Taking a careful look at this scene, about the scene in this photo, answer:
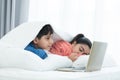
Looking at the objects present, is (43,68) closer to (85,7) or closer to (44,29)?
(44,29)

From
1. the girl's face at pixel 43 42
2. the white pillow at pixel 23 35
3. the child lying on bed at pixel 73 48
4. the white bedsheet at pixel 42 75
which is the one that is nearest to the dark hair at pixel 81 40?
the child lying on bed at pixel 73 48

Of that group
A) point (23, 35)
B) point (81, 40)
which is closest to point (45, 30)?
point (23, 35)

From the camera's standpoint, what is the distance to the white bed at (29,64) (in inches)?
48.9

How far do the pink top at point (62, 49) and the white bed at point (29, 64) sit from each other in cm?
21

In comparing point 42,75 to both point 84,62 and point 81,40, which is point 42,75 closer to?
point 84,62

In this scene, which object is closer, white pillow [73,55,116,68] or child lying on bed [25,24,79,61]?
white pillow [73,55,116,68]

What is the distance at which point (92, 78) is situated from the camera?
1303mm

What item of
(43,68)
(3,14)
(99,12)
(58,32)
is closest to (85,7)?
(99,12)

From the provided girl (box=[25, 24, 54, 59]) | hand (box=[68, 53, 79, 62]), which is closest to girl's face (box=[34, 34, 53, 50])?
girl (box=[25, 24, 54, 59])

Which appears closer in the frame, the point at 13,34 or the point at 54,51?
the point at 13,34

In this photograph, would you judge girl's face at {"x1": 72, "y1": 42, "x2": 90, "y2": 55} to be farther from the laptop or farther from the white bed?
the laptop

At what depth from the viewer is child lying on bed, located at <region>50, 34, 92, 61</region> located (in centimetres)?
187

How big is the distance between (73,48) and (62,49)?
8 centimetres

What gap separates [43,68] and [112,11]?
111 cm
